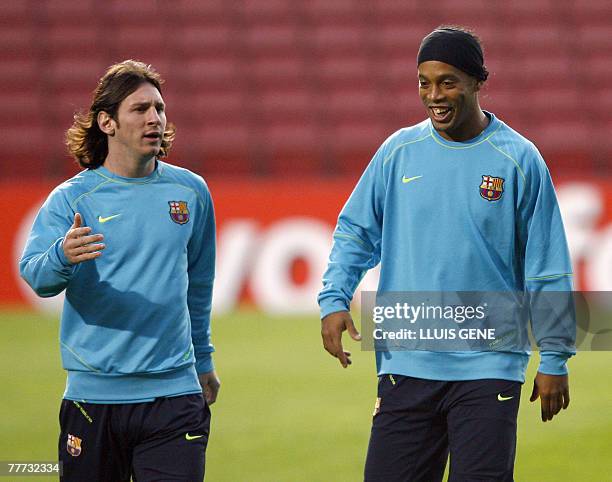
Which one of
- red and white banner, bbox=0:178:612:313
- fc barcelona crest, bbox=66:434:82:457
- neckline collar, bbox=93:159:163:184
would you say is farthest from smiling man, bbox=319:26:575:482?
red and white banner, bbox=0:178:612:313

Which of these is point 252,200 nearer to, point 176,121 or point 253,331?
point 253,331

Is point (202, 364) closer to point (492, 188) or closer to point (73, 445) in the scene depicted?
point (73, 445)

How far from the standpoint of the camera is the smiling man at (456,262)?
12.0 feet

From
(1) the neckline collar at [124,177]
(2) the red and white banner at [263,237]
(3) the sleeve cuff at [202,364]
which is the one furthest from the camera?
(2) the red and white banner at [263,237]

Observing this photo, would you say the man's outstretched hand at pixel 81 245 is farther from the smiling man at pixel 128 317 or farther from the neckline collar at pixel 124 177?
the neckline collar at pixel 124 177

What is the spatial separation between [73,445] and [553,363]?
5.05 feet

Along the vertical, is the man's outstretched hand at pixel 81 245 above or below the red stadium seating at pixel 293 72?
below

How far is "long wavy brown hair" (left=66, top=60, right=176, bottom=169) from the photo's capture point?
392 centimetres

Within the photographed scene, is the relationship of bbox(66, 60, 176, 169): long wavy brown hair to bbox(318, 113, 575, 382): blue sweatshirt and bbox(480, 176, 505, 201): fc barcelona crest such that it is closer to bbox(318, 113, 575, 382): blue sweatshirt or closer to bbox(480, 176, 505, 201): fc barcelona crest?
bbox(318, 113, 575, 382): blue sweatshirt

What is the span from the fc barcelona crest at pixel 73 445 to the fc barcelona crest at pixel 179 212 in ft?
2.54

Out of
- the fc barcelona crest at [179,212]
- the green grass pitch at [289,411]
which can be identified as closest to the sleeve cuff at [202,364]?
the fc barcelona crest at [179,212]

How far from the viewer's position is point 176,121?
16312 mm

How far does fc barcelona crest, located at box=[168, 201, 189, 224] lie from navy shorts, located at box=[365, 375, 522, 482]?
0.86 m

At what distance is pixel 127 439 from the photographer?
374 cm
